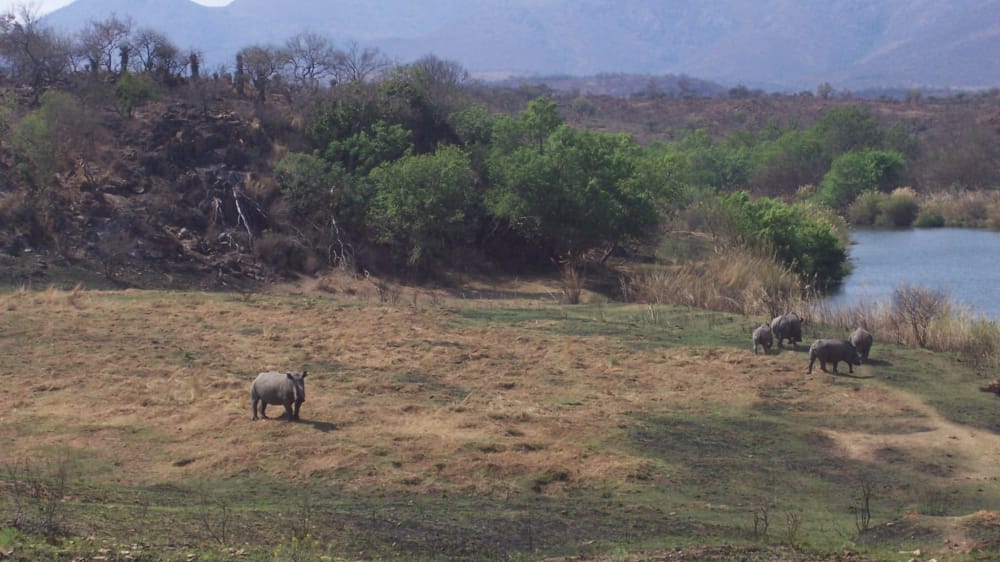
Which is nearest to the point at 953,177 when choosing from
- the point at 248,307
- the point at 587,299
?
the point at 587,299

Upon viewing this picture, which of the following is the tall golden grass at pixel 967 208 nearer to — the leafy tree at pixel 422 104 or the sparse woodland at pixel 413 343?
the sparse woodland at pixel 413 343

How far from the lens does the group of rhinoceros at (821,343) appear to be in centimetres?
2138

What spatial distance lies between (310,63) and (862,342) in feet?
110

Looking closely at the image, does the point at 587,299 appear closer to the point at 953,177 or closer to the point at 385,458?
the point at 385,458

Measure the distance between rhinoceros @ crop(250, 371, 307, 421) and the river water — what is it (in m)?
17.7

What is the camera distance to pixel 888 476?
15.5 m

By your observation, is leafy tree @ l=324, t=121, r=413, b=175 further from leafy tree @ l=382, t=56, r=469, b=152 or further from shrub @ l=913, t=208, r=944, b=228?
shrub @ l=913, t=208, r=944, b=228

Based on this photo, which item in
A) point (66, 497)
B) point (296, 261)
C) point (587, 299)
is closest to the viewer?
point (66, 497)

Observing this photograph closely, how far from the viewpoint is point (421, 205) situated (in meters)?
37.8

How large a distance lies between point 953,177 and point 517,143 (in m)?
41.2

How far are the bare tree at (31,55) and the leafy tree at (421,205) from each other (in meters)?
16.4

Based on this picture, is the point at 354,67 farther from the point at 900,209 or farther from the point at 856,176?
the point at 856,176

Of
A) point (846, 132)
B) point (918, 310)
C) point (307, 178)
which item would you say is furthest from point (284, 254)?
point (846, 132)

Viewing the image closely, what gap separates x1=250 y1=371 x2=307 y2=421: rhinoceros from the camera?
53.9 feet
